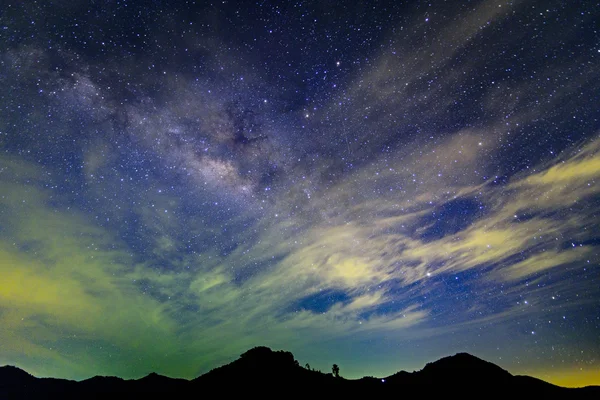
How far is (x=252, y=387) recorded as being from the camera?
3086cm

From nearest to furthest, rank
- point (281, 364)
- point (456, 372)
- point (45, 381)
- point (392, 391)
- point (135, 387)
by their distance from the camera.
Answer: point (281, 364)
point (392, 391)
point (456, 372)
point (135, 387)
point (45, 381)

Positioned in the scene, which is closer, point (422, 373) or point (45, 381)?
point (422, 373)

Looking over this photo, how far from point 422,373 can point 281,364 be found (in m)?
34.9

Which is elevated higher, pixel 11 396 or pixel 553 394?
pixel 11 396

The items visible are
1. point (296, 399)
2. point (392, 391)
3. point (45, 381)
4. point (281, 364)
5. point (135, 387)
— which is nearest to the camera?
point (296, 399)

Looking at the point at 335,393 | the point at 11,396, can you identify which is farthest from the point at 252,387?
the point at 11,396

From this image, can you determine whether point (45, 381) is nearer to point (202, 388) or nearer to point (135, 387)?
point (135, 387)

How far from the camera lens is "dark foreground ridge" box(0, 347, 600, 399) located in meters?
32.3

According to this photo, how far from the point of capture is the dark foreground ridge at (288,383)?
32312mm

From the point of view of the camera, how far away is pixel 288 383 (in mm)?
32781

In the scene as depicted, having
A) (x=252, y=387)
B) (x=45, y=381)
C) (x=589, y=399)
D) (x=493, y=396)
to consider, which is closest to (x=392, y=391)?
(x=493, y=396)

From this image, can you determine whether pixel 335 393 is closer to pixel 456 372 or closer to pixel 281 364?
pixel 281 364

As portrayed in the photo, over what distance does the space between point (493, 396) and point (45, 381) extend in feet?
333

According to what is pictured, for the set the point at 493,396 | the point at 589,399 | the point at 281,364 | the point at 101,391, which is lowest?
the point at 589,399
